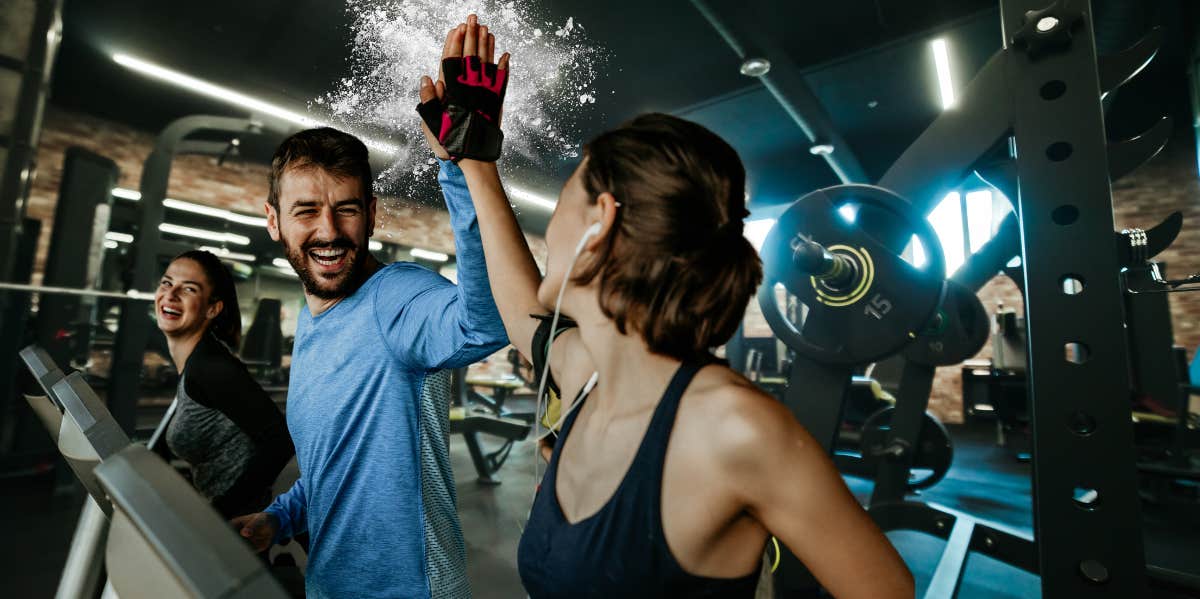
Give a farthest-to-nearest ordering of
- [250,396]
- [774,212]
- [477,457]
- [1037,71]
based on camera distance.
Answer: [774,212] → [477,457] → [250,396] → [1037,71]

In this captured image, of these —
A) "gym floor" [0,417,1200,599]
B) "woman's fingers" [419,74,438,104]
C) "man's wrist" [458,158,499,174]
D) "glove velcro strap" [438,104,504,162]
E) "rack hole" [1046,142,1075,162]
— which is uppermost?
"rack hole" [1046,142,1075,162]

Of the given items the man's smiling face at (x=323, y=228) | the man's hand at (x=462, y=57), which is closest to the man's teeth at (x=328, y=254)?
the man's smiling face at (x=323, y=228)

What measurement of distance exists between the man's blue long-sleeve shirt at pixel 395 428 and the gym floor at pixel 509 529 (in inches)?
79.9

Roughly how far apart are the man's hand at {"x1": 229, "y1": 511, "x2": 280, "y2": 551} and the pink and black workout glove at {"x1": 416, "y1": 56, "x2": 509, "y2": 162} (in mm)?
911

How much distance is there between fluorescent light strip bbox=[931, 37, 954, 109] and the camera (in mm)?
5601

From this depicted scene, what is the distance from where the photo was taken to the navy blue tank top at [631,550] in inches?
26.3

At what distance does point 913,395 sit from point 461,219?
3357 millimetres

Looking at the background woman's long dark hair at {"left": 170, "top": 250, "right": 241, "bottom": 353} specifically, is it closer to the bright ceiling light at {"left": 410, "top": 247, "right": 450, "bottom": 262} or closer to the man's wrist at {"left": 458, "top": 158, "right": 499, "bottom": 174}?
the man's wrist at {"left": 458, "top": 158, "right": 499, "bottom": 174}

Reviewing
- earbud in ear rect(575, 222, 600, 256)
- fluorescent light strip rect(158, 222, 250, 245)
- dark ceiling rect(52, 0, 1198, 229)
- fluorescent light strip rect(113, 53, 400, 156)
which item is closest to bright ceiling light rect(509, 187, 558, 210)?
earbud in ear rect(575, 222, 600, 256)

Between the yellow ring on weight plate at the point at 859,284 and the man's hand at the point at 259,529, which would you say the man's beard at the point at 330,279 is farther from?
the yellow ring on weight plate at the point at 859,284

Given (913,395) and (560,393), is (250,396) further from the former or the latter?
(913,395)

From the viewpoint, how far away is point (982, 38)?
5.43m

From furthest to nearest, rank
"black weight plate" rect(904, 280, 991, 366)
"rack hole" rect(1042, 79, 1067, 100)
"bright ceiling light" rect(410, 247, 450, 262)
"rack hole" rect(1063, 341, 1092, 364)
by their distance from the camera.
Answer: "bright ceiling light" rect(410, 247, 450, 262) → "black weight plate" rect(904, 280, 991, 366) → "rack hole" rect(1042, 79, 1067, 100) → "rack hole" rect(1063, 341, 1092, 364)

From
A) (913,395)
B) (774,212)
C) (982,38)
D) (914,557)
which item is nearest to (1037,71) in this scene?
(913,395)
